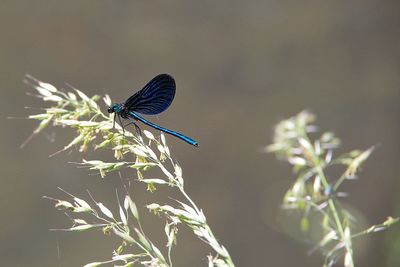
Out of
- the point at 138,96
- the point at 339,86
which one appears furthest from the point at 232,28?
the point at 138,96

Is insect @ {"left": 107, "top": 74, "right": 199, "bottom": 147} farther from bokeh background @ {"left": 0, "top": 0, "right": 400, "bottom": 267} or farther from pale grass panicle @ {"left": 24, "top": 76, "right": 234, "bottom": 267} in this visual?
bokeh background @ {"left": 0, "top": 0, "right": 400, "bottom": 267}

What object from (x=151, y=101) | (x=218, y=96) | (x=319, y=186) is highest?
(x=218, y=96)

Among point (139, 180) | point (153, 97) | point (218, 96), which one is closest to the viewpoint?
point (139, 180)

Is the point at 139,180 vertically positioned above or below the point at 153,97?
below

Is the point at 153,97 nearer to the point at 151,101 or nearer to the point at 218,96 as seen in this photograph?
the point at 151,101

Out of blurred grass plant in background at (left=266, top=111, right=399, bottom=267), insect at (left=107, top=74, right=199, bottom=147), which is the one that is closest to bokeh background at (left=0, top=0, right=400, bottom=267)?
blurred grass plant in background at (left=266, top=111, right=399, bottom=267)

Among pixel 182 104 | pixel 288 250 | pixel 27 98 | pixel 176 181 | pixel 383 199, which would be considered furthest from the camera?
pixel 383 199

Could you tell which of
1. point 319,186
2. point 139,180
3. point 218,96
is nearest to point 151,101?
point 139,180

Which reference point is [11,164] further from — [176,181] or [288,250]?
[176,181]
